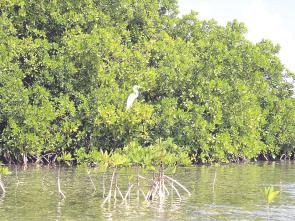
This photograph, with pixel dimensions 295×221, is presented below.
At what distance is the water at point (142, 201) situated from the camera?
1436cm

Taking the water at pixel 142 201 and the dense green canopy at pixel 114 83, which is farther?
the dense green canopy at pixel 114 83

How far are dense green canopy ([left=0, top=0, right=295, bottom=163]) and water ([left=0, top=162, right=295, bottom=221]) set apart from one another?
3.45 m

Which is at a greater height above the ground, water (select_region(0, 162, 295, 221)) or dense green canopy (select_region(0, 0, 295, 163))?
dense green canopy (select_region(0, 0, 295, 163))

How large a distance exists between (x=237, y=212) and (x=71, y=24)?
15.9 metres

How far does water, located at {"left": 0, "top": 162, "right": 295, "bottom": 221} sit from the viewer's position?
14359 mm

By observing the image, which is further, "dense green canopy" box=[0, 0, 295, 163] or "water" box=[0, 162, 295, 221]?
"dense green canopy" box=[0, 0, 295, 163]

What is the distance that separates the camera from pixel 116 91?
2691cm

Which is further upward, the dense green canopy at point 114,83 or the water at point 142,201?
the dense green canopy at point 114,83

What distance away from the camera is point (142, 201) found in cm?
1619

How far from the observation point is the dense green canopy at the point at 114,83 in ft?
85.6

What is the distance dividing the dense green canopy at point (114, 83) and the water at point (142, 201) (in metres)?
3.45

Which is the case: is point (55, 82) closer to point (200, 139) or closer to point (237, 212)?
point (200, 139)

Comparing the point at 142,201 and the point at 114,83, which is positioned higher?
the point at 114,83

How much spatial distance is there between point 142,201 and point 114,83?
11495mm
